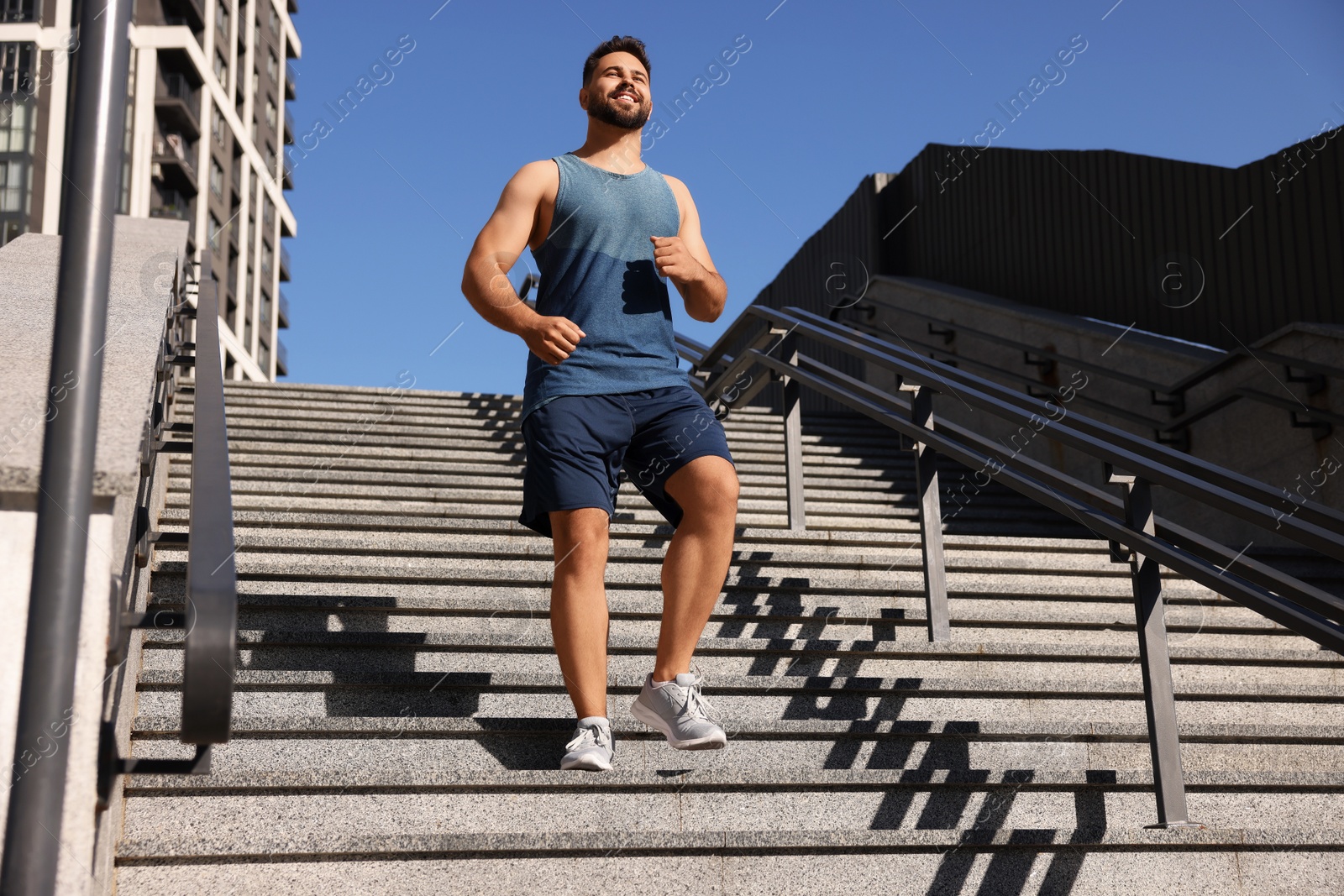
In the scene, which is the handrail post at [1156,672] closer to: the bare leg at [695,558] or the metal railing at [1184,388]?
the bare leg at [695,558]

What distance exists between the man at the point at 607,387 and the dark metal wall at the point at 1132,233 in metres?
4.53

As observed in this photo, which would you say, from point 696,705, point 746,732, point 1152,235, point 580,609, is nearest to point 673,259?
point 580,609

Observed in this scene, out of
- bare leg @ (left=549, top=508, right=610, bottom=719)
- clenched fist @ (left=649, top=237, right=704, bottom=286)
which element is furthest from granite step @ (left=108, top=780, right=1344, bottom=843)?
clenched fist @ (left=649, top=237, right=704, bottom=286)

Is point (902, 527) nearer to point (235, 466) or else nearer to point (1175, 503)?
point (1175, 503)

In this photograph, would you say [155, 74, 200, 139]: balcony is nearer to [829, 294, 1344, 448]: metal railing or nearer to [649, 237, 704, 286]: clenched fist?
[829, 294, 1344, 448]: metal railing

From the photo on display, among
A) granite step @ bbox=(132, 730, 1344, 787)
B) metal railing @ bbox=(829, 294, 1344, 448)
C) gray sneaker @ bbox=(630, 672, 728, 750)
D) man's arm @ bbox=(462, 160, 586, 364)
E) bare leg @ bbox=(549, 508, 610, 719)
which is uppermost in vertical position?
metal railing @ bbox=(829, 294, 1344, 448)

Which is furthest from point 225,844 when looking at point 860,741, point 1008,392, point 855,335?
point 855,335

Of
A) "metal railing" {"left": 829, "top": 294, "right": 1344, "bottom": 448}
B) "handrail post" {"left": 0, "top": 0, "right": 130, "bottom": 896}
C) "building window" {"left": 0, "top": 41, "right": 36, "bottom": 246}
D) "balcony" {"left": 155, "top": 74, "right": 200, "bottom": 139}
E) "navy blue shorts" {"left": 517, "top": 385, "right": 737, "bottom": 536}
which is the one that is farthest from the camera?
"balcony" {"left": 155, "top": 74, "right": 200, "bottom": 139}

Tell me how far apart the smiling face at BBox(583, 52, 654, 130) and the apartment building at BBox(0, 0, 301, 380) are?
84.6ft

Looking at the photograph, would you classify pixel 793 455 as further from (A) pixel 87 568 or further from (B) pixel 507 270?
(A) pixel 87 568

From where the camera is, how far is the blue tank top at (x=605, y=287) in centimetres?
307

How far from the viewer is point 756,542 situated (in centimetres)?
489

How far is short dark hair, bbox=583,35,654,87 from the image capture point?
3.30 m

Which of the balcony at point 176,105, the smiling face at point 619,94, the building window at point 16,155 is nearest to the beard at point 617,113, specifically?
the smiling face at point 619,94
